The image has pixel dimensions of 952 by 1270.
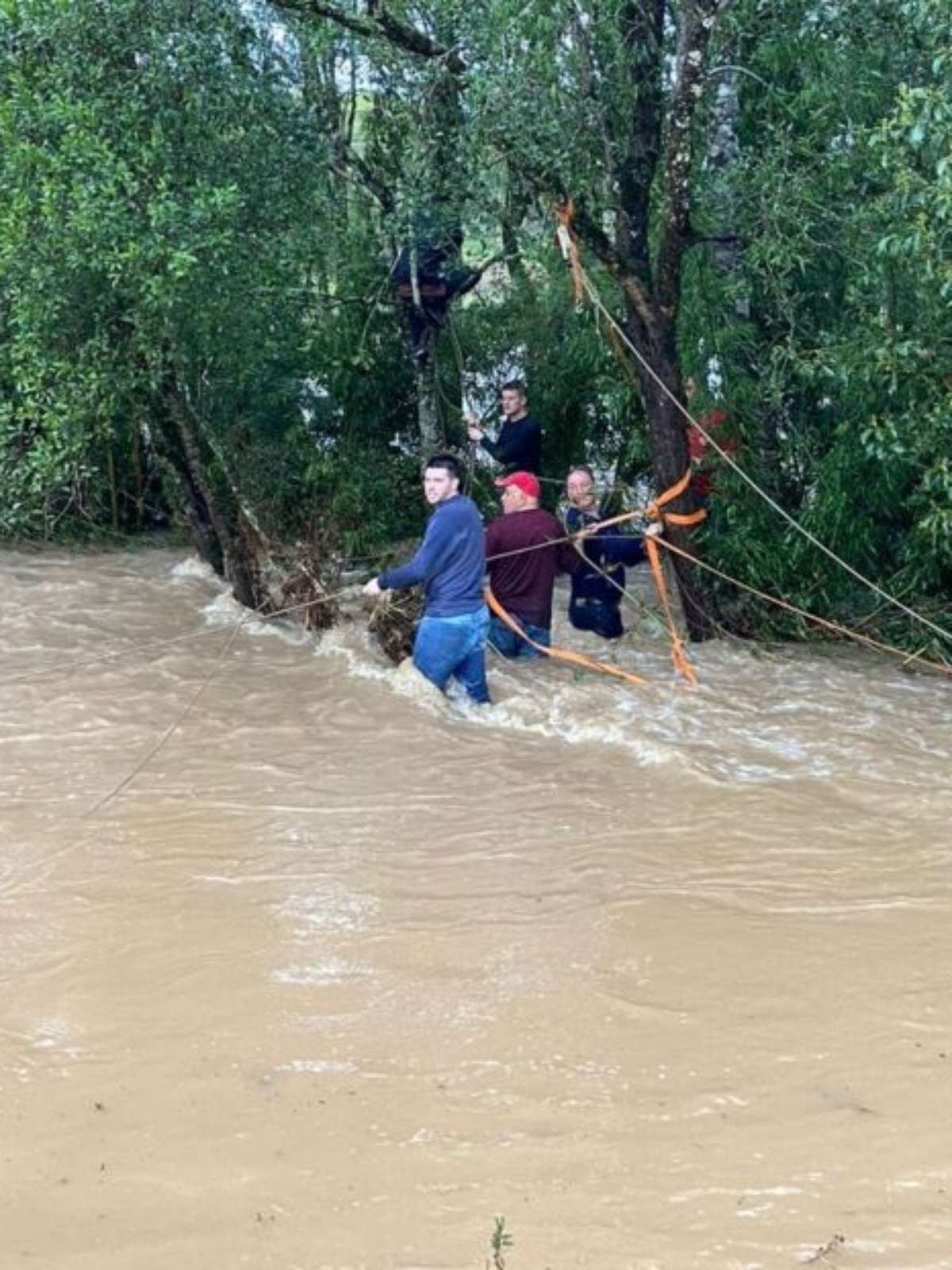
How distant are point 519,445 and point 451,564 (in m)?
2.62

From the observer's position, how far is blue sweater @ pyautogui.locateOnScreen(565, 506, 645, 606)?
958 cm

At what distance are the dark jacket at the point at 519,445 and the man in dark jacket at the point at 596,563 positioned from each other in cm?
76

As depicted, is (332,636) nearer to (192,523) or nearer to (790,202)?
(192,523)

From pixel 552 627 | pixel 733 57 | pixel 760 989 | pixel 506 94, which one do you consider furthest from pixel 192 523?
→ pixel 760 989

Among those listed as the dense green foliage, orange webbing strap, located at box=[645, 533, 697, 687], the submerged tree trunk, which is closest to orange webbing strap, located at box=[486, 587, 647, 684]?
orange webbing strap, located at box=[645, 533, 697, 687]

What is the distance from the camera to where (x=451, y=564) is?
815cm

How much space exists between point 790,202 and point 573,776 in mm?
4072

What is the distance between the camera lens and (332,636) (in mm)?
10000

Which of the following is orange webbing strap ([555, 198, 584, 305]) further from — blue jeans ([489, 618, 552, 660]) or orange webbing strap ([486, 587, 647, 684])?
blue jeans ([489, 618, 552, 660])

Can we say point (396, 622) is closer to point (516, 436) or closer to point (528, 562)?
point (528, 562)

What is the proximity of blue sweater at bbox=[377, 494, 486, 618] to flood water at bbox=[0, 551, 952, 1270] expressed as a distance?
0.71 meters

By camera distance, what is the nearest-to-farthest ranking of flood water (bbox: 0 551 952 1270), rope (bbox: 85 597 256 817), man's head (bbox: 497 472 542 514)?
1. flood water (bbox: 0 551 952 1270)
2. rope (bbox: 85 597 256 817)
3. man's head (bbox: 497 472 542 514)

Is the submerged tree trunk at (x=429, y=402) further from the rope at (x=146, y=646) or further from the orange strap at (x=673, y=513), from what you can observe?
the orange strap at (x=673, y=513)

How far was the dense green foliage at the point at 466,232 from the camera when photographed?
27.7 feet
